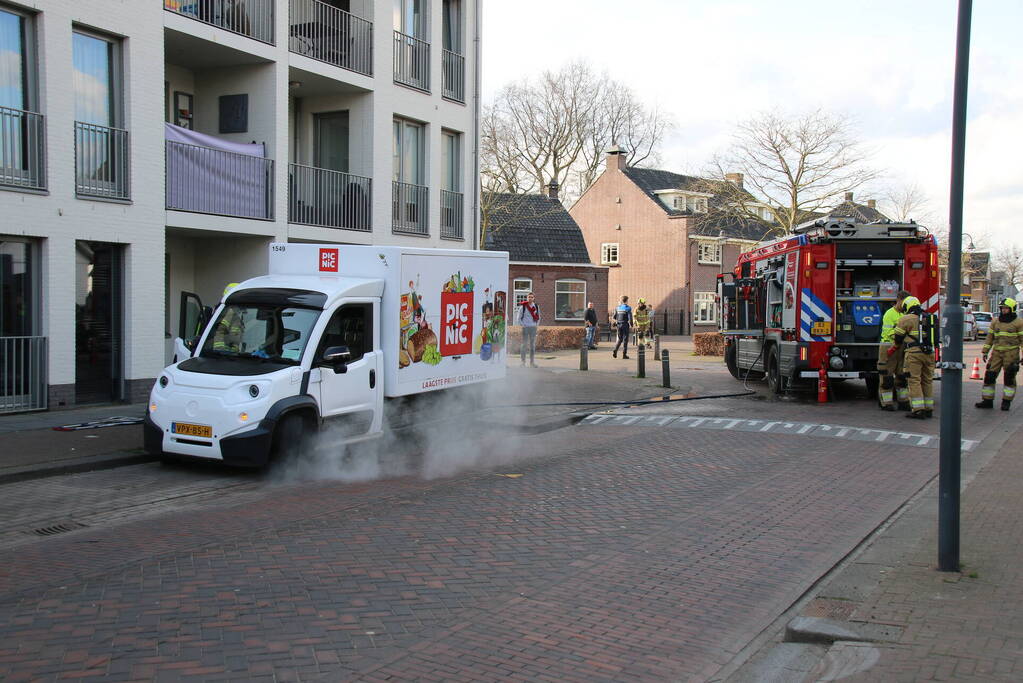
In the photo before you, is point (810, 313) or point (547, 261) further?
point (547, 261)

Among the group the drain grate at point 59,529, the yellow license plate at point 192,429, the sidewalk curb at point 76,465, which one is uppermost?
the yellow license plate at point 192,429

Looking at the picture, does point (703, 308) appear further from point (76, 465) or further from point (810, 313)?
point (76, 465)

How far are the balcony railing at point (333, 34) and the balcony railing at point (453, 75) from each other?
8.31 ft

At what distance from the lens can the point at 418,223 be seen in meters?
20.6

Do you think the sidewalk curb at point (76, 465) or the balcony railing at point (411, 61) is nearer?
the sidewalk curb at point (76, 465)

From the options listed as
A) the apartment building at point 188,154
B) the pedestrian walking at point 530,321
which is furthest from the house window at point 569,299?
the apartment building at point 188,154

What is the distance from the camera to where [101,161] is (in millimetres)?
13992

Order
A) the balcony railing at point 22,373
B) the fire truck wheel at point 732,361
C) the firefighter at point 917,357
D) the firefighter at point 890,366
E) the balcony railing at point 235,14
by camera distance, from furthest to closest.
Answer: the fire truck wheel at point 732,361
the balcony railing at point 235,14
the firefighter at point 890,366
the firefighter at point 917,357
the balcony railing at point 22,373

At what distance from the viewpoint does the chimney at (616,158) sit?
163 feet

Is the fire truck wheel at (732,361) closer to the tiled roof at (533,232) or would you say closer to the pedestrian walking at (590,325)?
the pedestrian walking at (590,325)

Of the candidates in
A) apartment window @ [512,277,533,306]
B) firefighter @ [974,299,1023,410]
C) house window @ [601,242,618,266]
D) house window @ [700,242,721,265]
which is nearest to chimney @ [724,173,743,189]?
apartment window @ [512,277,533,306]

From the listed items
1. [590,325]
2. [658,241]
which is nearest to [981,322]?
[658,241]

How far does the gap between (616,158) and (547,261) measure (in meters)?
11.9

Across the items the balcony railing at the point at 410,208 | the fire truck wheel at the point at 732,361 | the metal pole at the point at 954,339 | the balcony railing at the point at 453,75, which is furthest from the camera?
the balcony railing at the point at 453,75
